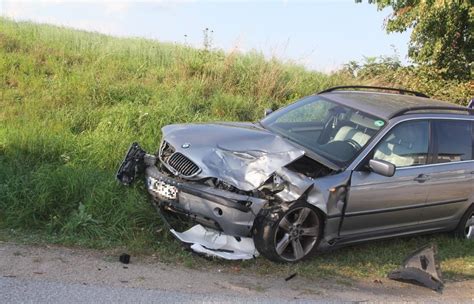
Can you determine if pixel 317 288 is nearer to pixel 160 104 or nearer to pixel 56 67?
pixel 160 104

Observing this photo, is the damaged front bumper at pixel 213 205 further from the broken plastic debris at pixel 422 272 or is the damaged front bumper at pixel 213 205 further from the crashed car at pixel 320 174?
the broken plastic debris at pixel 422 272

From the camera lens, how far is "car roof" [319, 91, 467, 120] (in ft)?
18.7

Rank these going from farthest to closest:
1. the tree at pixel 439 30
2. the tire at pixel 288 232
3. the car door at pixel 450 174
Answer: the tree at pixel 439 30
the car door at pixel 450 174
the tire at pixel 288 232

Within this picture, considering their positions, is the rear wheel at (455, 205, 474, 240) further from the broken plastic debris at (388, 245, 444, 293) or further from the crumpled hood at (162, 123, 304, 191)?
the crumpled hood at (162, 123, 304, 191)

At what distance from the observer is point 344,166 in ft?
16.8

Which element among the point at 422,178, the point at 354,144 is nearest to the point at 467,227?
the point at 422,178

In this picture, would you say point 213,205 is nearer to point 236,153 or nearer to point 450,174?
point 236,153

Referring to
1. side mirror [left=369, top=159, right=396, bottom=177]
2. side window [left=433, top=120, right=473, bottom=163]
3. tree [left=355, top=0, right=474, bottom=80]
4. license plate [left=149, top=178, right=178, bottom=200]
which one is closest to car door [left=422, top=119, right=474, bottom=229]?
side window [left=433, top=120, right=473, bottom=163]

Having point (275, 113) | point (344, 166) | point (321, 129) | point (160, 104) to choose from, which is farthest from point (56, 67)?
point (344, 166)

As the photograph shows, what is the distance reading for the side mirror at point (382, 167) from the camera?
16.2ft

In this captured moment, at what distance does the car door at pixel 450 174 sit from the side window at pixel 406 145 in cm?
16

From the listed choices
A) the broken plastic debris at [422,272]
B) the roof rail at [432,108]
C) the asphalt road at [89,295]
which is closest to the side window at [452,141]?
the roof rail at [432,108]

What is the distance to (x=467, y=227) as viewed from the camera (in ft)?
20.8

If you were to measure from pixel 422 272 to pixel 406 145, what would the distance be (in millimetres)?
1438
